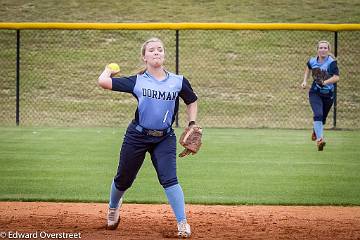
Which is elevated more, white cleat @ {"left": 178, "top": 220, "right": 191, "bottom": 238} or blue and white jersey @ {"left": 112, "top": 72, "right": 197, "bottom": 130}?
blue and white jersey @ {"left": 112, "top": 72, "right": 197, "bottom": 130}

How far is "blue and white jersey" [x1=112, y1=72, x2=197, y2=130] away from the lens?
6758 mm

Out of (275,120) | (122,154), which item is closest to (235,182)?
(122,154)

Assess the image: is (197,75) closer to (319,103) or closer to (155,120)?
(319,103)

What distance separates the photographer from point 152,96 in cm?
675

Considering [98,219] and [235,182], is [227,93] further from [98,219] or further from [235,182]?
[98,219]

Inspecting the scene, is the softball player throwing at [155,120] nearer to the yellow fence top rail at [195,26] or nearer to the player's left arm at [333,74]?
the player's left arm at [333,74]

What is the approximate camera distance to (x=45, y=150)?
13.1 metres

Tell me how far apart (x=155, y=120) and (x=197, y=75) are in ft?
48.3

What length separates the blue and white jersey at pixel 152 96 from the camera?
6.76m

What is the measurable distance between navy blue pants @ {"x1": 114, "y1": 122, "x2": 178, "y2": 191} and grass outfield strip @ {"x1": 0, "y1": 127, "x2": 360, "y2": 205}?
2.12m

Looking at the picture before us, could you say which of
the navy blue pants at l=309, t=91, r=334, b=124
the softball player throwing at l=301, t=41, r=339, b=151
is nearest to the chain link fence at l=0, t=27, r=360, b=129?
the navy blue pants at l=309, t=91, r=334, b=124

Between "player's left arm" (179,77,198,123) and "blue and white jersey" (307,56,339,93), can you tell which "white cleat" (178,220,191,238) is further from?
"blue and white jersey" (307,56,339,93)

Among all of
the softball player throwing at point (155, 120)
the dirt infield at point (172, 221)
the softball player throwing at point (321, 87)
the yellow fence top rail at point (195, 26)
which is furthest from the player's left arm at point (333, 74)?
the softball player throwing at point (155, 120)

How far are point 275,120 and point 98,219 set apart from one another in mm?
12275
